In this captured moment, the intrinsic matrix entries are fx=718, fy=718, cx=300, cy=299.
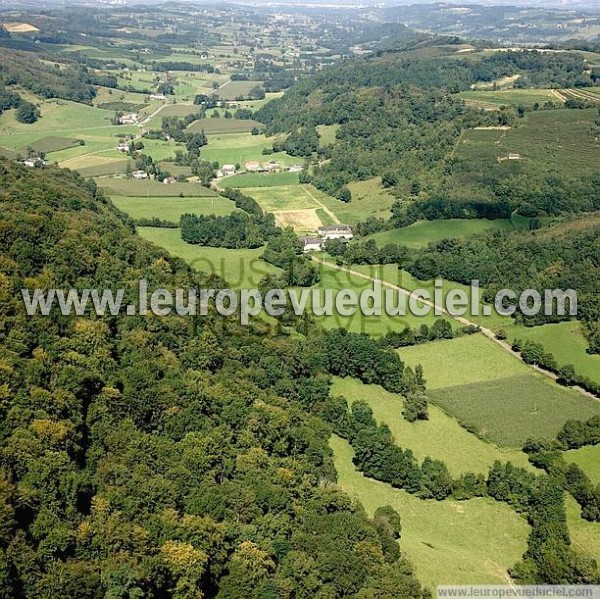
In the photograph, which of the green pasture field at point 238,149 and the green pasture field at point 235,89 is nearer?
the green pasture field at point 238,149

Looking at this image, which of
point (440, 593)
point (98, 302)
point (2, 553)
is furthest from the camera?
point (98, 302)

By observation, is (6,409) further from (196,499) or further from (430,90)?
(430,90)

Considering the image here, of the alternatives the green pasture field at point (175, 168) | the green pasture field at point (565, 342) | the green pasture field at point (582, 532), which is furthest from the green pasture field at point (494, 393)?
the green pasture field at point (175, 168)

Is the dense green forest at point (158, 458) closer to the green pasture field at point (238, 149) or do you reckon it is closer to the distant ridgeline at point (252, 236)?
the distant ridgeline at point (252, 236)

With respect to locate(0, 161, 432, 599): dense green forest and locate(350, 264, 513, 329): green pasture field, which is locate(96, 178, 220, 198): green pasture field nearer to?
locate(350, 264, 513, 329): green pasture field

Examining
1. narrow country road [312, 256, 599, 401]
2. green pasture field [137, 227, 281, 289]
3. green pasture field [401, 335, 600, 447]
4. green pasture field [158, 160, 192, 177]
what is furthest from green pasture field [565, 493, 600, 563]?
green pasture field [158, 160, 192, 177]

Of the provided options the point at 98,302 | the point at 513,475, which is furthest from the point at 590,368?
the point at 98,302
